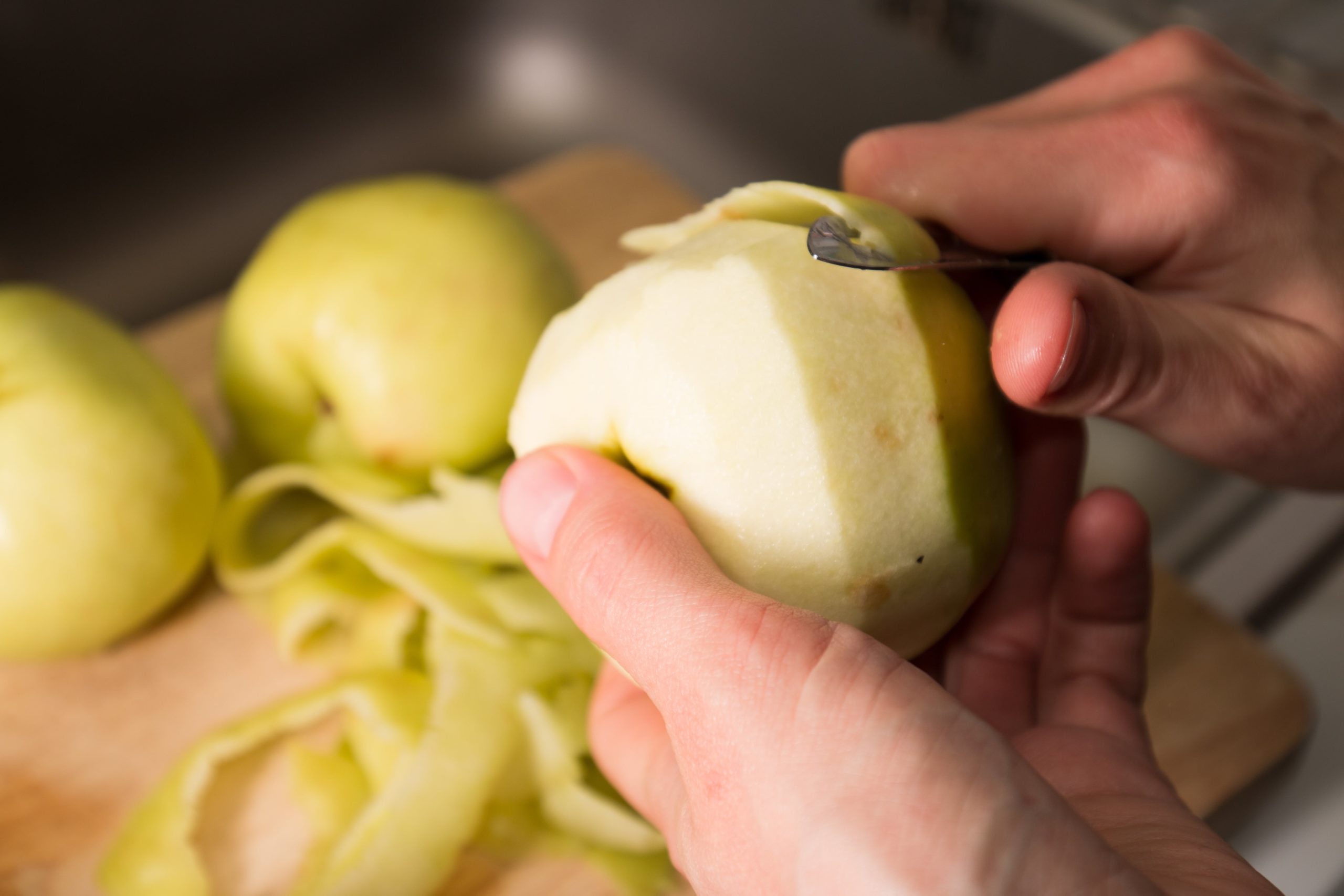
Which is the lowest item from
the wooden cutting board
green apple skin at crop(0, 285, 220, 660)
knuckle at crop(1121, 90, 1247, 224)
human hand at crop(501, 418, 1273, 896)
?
the wooden cutting board

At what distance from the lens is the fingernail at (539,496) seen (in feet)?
1.99

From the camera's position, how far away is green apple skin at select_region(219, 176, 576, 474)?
880 mm

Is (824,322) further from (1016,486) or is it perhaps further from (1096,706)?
(1096,706)

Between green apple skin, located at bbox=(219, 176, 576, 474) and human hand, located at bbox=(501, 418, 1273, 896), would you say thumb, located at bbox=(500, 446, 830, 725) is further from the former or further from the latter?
green apple skin, located at bbox=(219, 176, 576, 474)

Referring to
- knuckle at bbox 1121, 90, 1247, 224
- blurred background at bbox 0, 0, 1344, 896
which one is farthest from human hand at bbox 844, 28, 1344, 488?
blurred background at bbox 0, 0, 1344, 896

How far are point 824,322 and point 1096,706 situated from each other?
0.37 m

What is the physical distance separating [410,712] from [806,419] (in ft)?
Result: 1.44

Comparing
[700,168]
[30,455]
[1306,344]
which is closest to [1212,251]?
[1306,344]

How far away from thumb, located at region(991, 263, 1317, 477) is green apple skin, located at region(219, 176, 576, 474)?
46 cm

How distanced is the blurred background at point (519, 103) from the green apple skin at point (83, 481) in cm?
A: 68

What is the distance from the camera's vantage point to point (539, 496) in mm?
612

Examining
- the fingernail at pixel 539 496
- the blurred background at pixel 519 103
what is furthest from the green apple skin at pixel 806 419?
the blurred background at pixel 519 103

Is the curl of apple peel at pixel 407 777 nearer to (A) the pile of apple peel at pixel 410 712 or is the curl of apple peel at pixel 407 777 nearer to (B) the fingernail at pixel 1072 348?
(A) the pile of apple peel at pixel 410 712

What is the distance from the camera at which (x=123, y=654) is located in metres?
0.92
